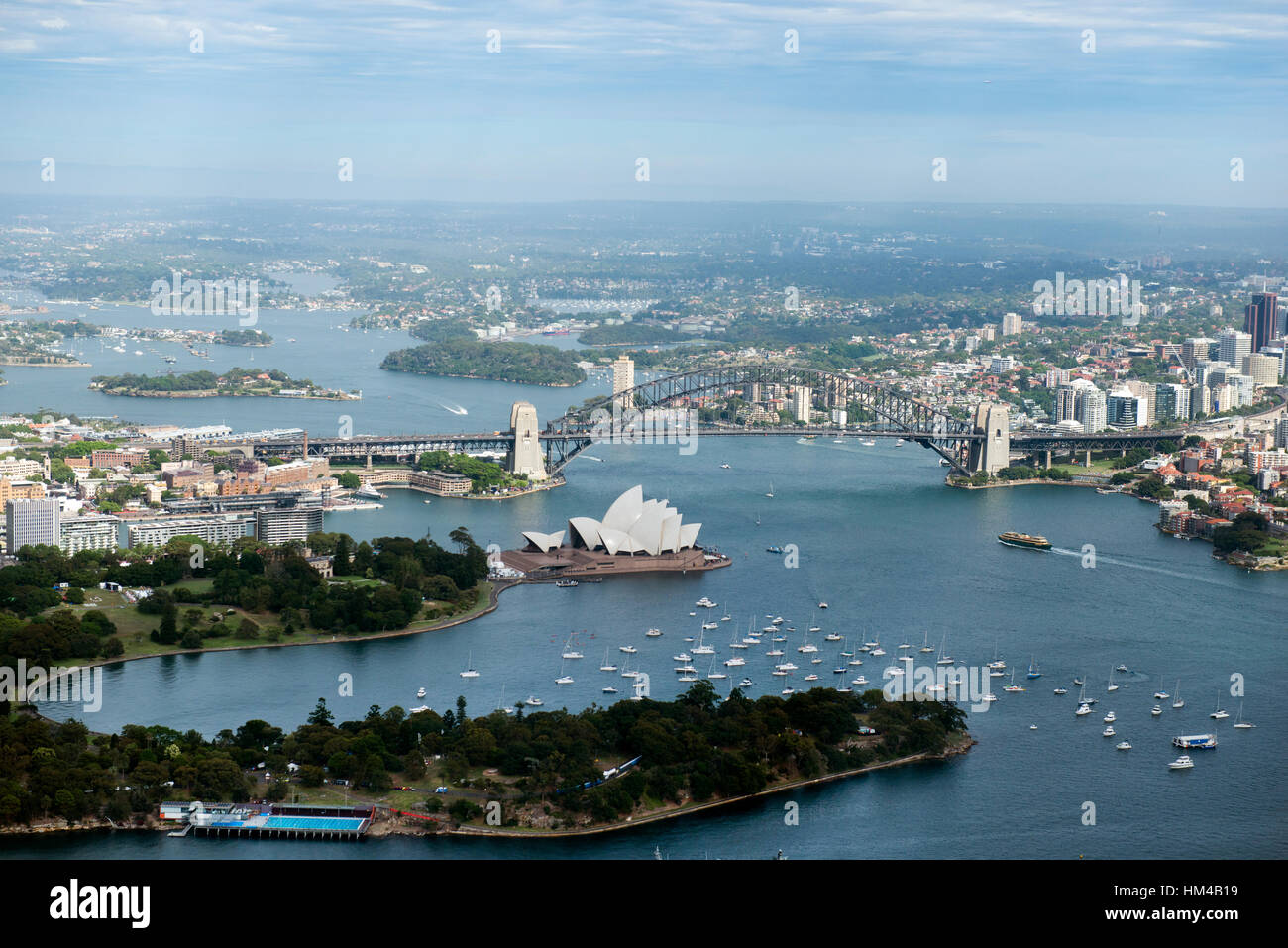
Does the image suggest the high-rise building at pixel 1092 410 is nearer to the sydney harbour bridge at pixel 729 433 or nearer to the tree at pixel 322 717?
the sydney harbour bridge at pixel 729 433

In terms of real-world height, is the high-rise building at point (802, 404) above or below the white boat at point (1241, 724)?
above

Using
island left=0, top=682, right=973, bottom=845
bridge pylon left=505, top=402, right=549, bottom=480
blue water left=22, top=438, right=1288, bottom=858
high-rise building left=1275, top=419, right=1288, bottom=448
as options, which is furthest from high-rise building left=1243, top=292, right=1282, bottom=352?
island left=0, top=682, right=973, bottom=845

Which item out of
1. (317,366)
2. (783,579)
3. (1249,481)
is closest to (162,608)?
(783,579)

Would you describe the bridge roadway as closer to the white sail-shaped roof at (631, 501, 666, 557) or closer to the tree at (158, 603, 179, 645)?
the white sail-shaped roof at (631, 501, 666, 557)

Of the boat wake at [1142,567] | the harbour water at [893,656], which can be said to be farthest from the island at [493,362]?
the boat wake at [1142,567]

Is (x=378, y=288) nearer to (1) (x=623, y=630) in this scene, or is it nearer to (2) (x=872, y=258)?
(2) (x=872, y=258)

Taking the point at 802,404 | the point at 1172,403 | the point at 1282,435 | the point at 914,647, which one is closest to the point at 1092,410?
the point at 1172,403

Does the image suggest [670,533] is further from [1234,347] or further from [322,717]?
[1234,347]
